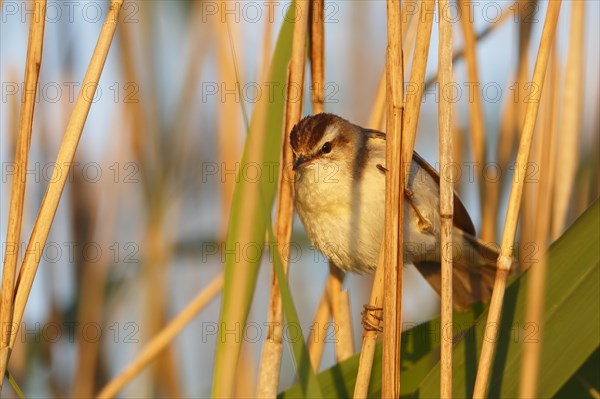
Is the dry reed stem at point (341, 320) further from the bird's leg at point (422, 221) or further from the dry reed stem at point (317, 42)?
the dry reed stem at point (317, 42)

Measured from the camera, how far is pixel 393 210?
1.71m

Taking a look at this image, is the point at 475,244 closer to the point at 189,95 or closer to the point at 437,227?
the point at 437,227

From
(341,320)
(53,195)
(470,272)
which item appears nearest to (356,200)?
(341,320)

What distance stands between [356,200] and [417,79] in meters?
0.99

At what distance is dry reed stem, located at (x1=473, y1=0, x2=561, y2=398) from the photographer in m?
1.77

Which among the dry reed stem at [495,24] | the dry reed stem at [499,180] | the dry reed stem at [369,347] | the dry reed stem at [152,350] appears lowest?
the dry reed stem at [152,350]

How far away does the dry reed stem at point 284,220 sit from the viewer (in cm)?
185

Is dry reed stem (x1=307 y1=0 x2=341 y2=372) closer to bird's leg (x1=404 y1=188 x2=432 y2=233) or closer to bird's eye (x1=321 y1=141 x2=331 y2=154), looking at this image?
bird's eye (x1=321 y1=141 x2=331 y2=154)

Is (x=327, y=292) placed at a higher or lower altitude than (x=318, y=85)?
lower

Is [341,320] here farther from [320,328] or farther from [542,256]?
[542,256]

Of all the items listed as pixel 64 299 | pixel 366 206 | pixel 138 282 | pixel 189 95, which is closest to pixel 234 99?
pixel 189 95

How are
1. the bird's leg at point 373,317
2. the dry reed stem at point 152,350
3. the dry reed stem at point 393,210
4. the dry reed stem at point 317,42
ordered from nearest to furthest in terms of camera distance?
the dry reed stem at point 393,210 < the bird's leg at point 373,317 < the dry reed stem at point 317,42 < the dry reed stem at point 152,350

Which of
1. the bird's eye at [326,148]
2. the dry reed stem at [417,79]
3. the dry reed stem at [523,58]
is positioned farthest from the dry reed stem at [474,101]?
the dry reed stem at [417,79]

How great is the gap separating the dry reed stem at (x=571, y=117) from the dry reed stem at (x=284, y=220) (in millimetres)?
877
